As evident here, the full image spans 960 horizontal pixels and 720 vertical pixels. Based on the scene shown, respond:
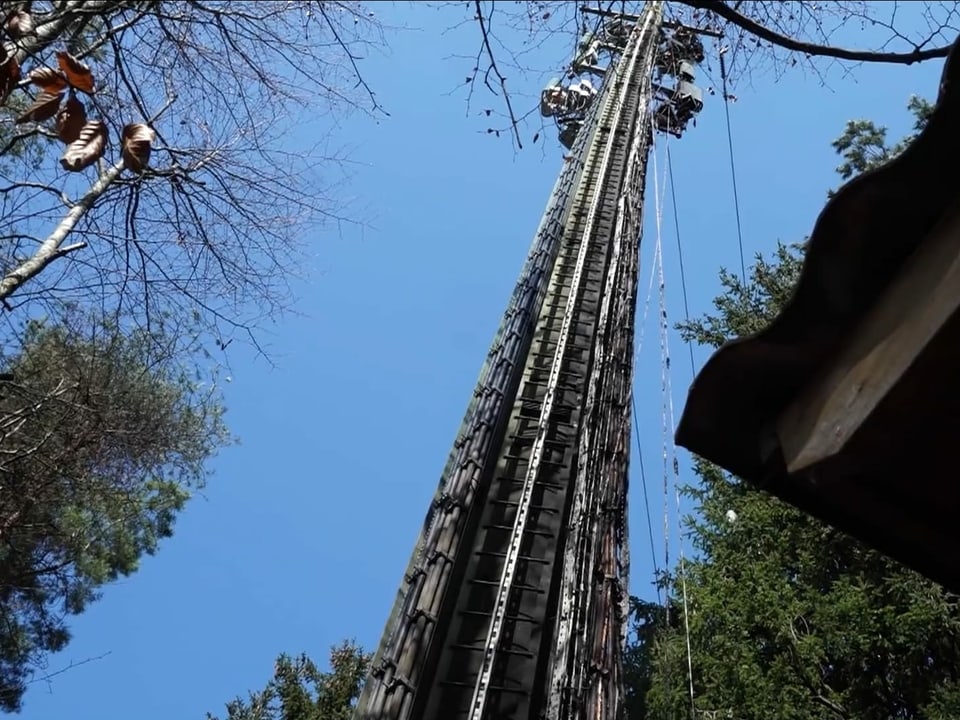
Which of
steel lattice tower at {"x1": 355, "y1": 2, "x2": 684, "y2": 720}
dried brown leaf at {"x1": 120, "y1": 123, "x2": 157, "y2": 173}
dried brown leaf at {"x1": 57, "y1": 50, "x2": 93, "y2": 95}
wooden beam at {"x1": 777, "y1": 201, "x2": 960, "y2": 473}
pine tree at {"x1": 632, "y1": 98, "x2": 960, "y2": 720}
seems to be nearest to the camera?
wooden beam at {"x1": 777, "y1": 201, "x2": 960, "y2": 473}

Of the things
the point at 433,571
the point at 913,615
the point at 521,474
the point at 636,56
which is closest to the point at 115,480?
the point at 521,474

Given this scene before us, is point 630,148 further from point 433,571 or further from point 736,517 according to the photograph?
point 433,571

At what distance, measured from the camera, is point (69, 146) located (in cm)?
205

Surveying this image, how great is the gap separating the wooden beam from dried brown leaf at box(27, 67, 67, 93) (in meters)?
1.70

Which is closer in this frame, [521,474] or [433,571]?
[433,571]

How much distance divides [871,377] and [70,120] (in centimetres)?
174

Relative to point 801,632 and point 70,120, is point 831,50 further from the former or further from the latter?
point 801,632

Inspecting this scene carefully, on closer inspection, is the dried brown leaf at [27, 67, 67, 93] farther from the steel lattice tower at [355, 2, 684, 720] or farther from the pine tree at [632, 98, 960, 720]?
the pine tree at [632, 98, 960, 720]

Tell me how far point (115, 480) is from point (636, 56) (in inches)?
354

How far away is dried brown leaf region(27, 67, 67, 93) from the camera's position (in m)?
1.96

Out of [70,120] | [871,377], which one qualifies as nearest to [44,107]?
[70,120]

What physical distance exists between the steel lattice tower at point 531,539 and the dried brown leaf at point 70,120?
248 cm

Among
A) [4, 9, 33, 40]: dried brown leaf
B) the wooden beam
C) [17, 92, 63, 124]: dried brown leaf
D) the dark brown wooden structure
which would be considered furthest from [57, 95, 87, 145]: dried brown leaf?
the wooden beam

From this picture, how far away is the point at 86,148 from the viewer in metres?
2.05
